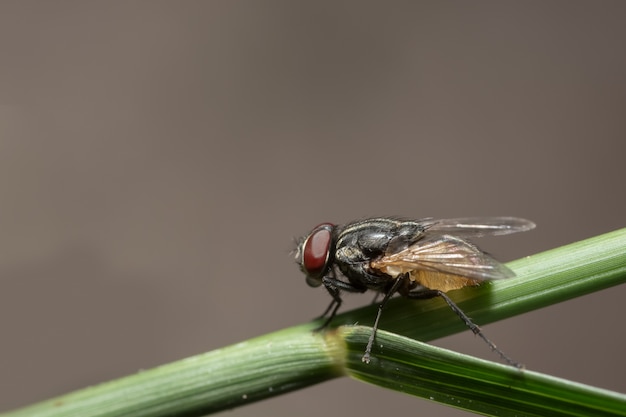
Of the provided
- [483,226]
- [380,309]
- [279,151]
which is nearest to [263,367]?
[380,309]

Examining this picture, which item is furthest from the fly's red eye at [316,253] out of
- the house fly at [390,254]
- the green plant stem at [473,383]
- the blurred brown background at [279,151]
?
the blurred brown background at [279,151]

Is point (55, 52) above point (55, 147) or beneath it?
above

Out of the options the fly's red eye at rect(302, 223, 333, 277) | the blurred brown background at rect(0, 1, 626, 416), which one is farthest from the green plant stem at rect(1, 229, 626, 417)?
the blurred brown background at rect(0, 1, 626, 416)

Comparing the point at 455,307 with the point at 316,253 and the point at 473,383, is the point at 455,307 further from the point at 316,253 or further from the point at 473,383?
the point at 316,253

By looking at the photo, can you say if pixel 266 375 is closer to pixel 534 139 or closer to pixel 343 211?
pixel 343 211

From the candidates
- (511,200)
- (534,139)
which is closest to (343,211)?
(511,200)

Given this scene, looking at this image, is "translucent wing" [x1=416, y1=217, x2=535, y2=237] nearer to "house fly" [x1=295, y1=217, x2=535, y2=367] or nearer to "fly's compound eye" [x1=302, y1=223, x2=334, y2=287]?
"house fly" [x1=295, y1=217, x2=535, y2=367]

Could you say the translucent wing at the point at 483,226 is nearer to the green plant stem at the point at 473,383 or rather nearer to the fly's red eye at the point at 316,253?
the fly's red eye at the point at 316,253
